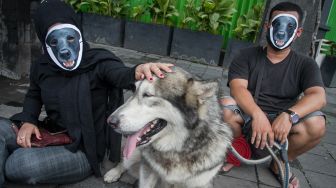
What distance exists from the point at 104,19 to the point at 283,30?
5.35 m

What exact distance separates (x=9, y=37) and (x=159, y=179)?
3.28 metres

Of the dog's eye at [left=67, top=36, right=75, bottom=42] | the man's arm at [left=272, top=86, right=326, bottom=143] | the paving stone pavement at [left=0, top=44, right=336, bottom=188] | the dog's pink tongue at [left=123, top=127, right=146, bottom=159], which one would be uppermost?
the dog's eye at [left=67, top=36, right=75, bottom=42]

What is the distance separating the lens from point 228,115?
3018 millimetres

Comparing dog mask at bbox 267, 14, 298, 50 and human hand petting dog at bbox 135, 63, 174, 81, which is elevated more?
dog mask at bbox 267, 14, 298, 50

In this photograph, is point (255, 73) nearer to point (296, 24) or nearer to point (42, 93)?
point (296, 24)

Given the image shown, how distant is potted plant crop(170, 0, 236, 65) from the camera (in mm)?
6906

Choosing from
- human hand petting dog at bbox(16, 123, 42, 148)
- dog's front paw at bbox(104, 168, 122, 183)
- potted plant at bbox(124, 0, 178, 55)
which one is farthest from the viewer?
potted plant at bbox(124, 0, 178, 55)

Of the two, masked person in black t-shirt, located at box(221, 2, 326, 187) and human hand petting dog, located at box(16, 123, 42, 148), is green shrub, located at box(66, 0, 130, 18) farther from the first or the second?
human hand petting dog, located at box(16, 123, 42, 148)

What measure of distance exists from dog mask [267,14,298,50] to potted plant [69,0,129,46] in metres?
5.08

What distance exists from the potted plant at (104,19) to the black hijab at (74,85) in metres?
5.13

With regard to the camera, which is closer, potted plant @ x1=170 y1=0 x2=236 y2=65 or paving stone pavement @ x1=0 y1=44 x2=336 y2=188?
paving stone pavement @ x1=0 y1=44 x2=336 y2=188

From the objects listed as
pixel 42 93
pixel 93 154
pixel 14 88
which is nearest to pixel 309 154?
pixel 93 154

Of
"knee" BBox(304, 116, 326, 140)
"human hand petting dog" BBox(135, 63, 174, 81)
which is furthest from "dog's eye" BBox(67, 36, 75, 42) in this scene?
"knee" BBox(304, 116, 326, 140)

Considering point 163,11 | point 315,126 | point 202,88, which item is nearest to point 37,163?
point 202,88
